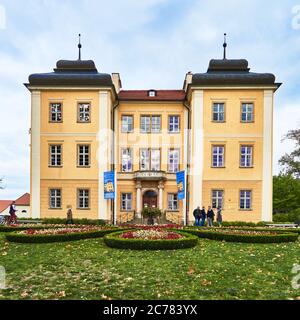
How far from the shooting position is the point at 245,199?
25.4 meters

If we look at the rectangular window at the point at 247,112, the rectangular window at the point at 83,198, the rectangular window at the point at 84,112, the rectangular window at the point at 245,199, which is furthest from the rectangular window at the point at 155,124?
the rectangular window at the point at 245,199

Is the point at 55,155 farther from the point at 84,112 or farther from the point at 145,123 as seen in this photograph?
the point at 145,123

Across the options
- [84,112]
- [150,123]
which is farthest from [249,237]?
[84,112]

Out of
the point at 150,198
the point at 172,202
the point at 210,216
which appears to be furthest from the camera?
the point at 150,198

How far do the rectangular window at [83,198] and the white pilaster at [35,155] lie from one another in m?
3.21

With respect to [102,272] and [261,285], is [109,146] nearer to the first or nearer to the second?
[102,272]

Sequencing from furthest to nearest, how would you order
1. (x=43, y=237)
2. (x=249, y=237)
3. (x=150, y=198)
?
(x=150, y=198) → (x=249, y=237) → (x=43, y=237)

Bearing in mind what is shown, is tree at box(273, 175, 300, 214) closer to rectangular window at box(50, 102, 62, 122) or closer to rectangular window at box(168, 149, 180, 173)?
rectangular window at box(168, 149, 180, 173)

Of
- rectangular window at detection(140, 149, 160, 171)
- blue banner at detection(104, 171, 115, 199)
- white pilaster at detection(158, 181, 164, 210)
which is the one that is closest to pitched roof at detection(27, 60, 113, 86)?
rectangular window at detection(140, 149, 160, 171)

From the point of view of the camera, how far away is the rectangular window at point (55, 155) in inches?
1023

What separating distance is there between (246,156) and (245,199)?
3.47 meters

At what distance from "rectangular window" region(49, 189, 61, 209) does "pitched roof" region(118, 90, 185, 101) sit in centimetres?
982

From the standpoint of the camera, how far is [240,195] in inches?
1001
